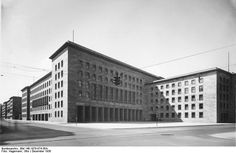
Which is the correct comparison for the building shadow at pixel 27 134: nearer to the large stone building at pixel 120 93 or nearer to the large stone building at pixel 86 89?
the large stone building at pixel 120 93

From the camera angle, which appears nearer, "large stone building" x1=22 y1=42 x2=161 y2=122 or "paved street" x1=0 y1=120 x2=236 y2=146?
"paved street" x1=0 y1=120 x2=236 y2=146

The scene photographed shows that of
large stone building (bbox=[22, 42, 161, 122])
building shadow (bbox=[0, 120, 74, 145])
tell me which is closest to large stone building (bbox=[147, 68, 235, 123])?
large stone building (bbox=[22, 42, 161, 122])

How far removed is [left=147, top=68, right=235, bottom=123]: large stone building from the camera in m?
53.0

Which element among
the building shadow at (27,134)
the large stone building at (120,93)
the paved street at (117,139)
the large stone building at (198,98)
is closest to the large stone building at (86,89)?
the large stone building at (120,93)

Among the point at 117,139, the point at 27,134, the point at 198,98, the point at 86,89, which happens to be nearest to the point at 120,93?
the point at 86,89

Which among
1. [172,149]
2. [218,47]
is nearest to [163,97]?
[218,47]

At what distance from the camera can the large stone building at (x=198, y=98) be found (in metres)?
53.0

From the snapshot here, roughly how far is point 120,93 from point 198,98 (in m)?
21.8

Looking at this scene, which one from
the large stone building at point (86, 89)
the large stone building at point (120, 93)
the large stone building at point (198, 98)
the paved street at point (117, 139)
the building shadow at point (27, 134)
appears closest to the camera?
the paved street at point (117, 139)

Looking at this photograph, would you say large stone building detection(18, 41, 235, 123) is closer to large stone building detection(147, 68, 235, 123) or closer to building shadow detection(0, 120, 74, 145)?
large stone building detection(147, 68, 235, 123)

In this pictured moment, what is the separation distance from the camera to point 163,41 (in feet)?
51.0

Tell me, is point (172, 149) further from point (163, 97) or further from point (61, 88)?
point (163, 97)

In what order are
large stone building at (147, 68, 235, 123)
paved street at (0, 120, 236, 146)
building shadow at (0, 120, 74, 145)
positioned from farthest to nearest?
large stone building at (147, 68, 235, 123) < building shadow at (0, 120, 74, 145) < paved street at (0, 120, 236, 146)

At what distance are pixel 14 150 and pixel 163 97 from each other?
201 feet
